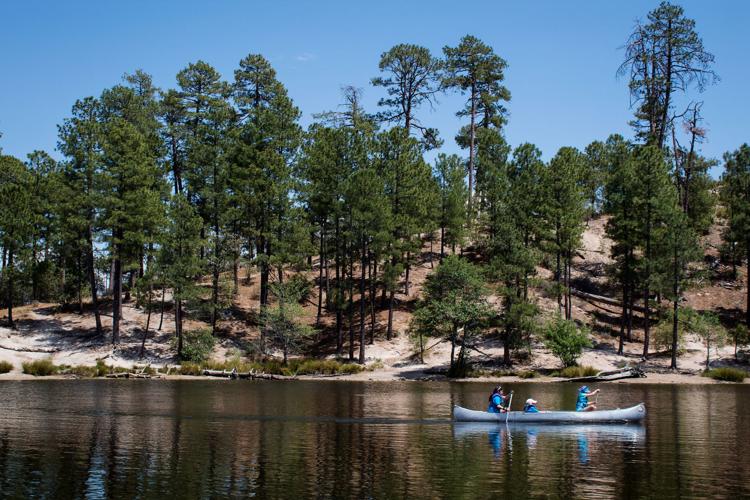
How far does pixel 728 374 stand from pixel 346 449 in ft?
142

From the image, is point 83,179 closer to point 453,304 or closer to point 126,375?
point 126,375

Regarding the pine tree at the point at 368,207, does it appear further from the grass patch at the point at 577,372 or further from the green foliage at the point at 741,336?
the green foliage at the point at 741,336

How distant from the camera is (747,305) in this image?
243 ft

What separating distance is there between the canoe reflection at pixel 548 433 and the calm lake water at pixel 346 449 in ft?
0.30

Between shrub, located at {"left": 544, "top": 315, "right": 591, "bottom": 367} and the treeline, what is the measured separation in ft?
8.71

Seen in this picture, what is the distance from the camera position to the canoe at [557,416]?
117ft

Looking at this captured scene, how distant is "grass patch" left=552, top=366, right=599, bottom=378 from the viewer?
199 feet

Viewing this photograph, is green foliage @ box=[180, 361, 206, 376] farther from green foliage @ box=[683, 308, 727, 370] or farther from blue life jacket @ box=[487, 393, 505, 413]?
green foliage @ box=[683, 308, 727, 370]

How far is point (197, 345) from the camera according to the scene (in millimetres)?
67375

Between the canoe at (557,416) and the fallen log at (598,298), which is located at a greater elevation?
the fallen log at (598,298)

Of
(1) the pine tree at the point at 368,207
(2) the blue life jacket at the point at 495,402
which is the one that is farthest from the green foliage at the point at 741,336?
(2) the blue life jacket at the point at 495,402

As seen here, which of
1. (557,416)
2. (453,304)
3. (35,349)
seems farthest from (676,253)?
(35,349)

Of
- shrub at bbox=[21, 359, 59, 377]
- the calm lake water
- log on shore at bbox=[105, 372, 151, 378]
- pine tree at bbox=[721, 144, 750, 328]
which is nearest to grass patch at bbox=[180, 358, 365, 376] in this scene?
log on shore at bbox=[105, 372, 151, 378]

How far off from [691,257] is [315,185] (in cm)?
3403
